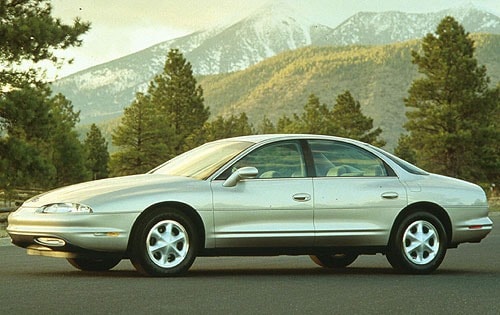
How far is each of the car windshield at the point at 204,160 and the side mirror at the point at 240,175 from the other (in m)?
0.28

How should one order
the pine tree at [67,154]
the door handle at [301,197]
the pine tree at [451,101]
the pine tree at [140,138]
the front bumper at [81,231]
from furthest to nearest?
the pine tree at [140,138], the pine tree at [67,154], the pine tree at [451,101], the door handle at [301,197], the front bumper at [81,231]

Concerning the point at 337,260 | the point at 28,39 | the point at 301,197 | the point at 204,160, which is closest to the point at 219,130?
the point at 28,39

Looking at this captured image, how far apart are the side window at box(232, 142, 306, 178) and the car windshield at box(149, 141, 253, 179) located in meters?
0.15

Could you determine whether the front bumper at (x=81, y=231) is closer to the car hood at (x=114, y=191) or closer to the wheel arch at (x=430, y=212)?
the car hood at (x=114, y=191)

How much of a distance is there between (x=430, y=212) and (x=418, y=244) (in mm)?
456

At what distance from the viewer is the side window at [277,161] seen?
35.9 ft

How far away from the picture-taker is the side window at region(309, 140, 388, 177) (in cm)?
1124

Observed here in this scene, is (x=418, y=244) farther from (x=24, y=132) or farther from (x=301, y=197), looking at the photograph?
(x=24, y=132)

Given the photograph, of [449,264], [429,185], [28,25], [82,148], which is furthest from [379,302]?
[82,148]

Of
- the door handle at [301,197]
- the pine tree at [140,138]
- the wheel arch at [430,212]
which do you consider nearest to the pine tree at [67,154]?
the pine tree at [140,138]

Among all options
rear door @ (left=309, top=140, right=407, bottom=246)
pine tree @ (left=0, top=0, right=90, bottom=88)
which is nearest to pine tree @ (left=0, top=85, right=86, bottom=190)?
pine tree @ (left=0, top=0, right=90, bottom=88)

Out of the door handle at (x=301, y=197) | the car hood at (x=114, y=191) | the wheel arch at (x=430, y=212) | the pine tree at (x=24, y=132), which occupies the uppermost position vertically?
the pine tree at (x=24, y=132)

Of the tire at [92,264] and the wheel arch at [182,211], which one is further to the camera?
the tire at [92,264]

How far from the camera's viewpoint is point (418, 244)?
11.3 m
